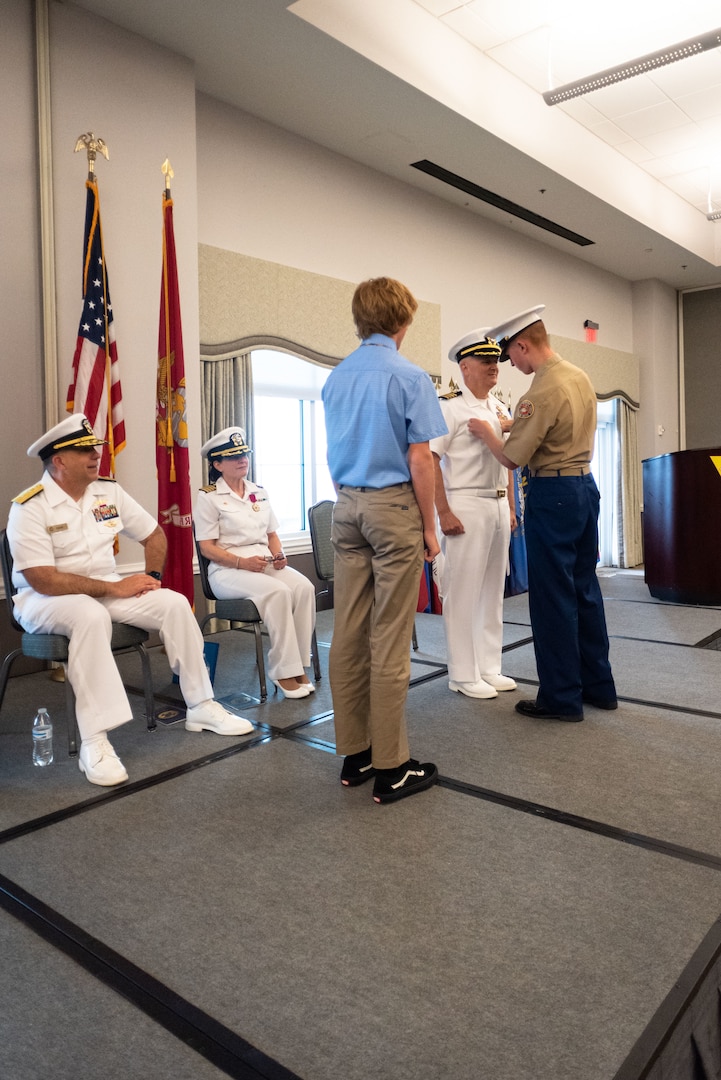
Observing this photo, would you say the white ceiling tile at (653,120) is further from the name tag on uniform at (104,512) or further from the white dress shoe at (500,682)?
the name tag on uniform at (104,512)

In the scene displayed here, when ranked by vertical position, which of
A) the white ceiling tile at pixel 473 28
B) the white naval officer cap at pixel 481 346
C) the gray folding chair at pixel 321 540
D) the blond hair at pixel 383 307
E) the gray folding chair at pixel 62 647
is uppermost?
the white ceiling tile at pixel 473 28

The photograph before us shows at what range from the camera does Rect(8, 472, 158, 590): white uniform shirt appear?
2676mm

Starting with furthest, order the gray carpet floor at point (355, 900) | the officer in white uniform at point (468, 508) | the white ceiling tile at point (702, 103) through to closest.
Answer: the white ceiling tile at point (702, 103) → the officer in white uniform at point (468, 508) → the gray carpet floor at point (355, 900)

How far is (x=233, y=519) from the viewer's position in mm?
3496

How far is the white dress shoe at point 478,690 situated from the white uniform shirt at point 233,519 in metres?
1.08

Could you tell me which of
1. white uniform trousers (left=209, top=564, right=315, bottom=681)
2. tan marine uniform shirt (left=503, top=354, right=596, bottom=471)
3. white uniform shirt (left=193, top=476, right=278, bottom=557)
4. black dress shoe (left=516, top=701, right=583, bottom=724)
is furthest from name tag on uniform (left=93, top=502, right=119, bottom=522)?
black dress shoe (left=516, top=701, right=583, bottom=724)

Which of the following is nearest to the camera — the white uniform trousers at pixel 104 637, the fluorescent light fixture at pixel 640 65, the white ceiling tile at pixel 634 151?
the white uniform trousers at pixel 104 637

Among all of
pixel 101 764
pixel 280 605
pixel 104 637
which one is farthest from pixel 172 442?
pixel 101 764

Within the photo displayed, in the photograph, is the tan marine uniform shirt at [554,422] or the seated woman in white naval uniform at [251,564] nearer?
the tan marine uniform shirt at [554,422]

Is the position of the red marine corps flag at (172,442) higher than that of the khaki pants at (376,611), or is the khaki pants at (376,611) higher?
the red marine corps flag at (172,442)

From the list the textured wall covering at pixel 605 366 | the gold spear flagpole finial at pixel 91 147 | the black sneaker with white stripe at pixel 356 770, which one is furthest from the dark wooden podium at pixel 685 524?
the gold spear flagpole finial at pixel 91 147

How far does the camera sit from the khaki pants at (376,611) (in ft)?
7.35

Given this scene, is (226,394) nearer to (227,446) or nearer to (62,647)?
(227,446)

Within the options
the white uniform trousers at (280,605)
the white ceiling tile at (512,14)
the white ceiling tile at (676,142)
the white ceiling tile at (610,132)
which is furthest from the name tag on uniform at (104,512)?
the white ceiling tile at (676,142)
